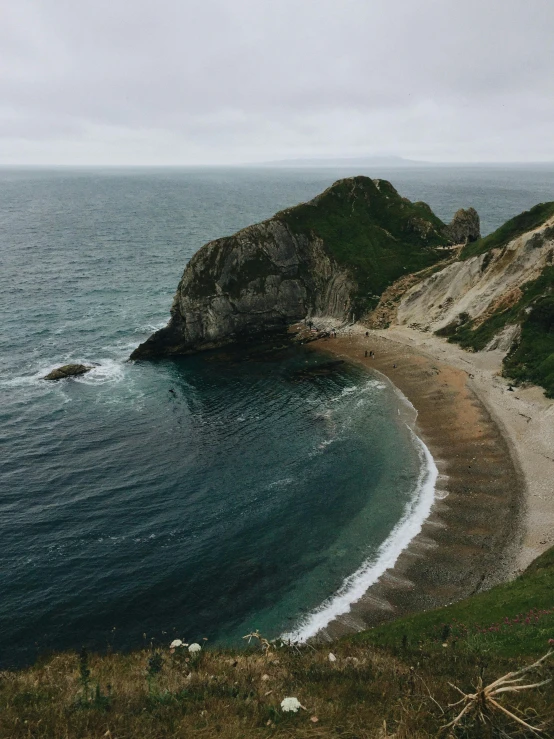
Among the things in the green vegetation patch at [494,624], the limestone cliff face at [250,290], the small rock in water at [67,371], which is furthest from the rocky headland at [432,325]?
the small rock in water at [67,371]

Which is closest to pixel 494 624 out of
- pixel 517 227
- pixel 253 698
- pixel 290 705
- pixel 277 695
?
pixel 277 695

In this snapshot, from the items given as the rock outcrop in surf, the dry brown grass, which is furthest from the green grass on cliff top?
the dry brown grass

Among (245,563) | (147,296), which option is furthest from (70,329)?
(245,563)

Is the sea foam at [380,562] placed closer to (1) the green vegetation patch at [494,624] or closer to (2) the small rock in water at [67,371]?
(1) the green vegetation patch at [494,624]

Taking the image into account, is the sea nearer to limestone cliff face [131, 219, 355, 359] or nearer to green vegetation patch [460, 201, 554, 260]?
limestone cliff face [131, 219, 355, 359]

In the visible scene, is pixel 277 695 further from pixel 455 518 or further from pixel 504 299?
pixel 504 299

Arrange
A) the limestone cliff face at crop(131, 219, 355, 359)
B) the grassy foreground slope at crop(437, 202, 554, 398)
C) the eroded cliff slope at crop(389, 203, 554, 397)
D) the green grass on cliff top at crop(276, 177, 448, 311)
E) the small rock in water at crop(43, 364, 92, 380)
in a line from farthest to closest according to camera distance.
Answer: the green grass on cliff top at crop(276, 177, 448, 311)
the limestone cliff face at crop(131, 219, 355, 359)
the small rock in water at crop(43, 364, 92, 380)
the eroded cliff slope at crop(389, 203, 554, 397)
the grassy foreground slope at crop(437, 202, 554, 398)
